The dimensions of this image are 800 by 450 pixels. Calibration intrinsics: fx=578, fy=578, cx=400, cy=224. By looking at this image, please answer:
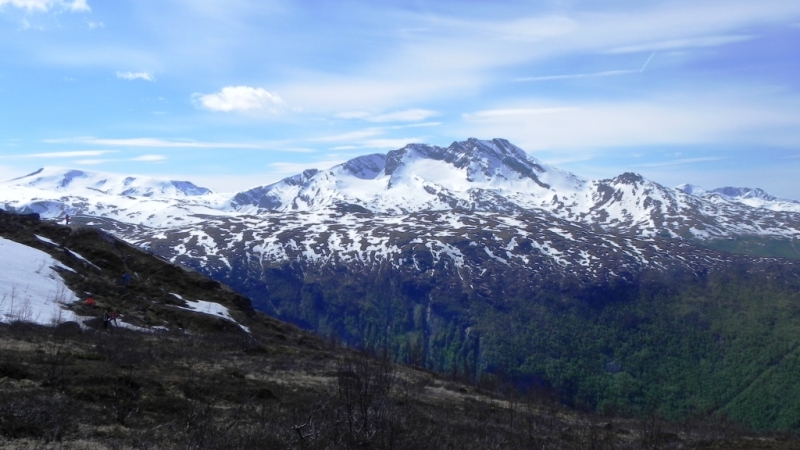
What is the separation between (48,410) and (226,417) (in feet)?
14.7

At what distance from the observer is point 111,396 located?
16.4m

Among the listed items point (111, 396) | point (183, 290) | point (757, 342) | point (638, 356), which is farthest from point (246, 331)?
point (757, 342)

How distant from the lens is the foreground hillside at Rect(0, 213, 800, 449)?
13289 mm

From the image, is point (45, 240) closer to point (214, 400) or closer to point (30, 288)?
point (30, 288)

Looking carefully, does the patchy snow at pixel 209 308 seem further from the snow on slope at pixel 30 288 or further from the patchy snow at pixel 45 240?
the patchy snow at pixel 45 240

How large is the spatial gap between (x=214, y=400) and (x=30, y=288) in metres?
26.3

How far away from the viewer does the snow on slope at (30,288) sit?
3192 cm

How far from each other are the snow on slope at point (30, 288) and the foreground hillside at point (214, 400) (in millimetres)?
1076

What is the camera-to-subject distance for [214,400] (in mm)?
18422

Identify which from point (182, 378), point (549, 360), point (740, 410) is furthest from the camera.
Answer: point (549, 360)

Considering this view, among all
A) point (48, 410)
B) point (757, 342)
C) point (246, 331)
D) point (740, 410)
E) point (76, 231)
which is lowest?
point (740, 410)

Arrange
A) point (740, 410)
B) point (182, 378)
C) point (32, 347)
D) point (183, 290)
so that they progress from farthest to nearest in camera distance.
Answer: point (740, 410), point (183, 290), point (32, 347), point (182, 378)

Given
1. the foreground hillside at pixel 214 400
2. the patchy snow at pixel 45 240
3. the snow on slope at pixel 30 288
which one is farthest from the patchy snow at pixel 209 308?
the patchy snow at pixel 45 240

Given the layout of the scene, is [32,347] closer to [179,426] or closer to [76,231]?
[179,426]
